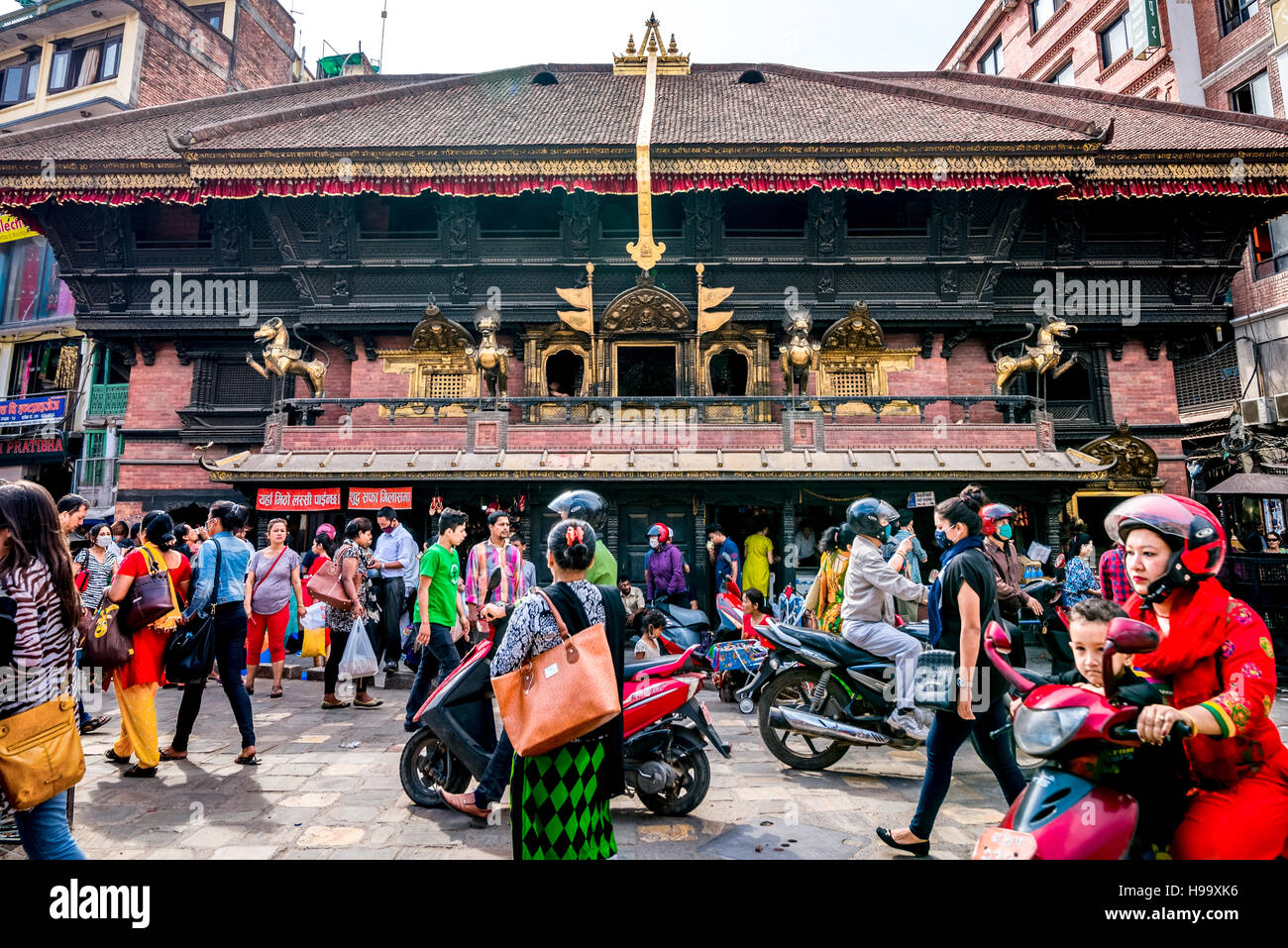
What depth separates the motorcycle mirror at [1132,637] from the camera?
2.02 m

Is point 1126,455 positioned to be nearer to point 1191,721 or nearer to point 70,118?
point 1191,721

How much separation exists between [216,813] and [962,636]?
4.63m

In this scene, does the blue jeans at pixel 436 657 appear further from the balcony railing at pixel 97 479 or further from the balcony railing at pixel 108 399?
the balcony railing at pixel 108 399

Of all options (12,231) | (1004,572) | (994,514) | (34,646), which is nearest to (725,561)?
(1004,572)

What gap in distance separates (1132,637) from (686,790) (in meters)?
2.97

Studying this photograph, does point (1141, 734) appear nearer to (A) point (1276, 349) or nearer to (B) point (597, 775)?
(B) point (597, 775)

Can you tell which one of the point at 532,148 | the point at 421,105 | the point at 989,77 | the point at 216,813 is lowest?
the point at 216,813

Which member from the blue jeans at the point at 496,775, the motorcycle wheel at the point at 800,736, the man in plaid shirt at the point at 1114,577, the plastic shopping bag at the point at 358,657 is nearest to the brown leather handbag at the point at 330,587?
the plastic shopping bag at the point at 358,657

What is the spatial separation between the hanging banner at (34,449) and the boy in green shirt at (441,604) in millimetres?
18862

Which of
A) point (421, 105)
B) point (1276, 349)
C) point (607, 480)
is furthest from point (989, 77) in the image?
point (607, 480)

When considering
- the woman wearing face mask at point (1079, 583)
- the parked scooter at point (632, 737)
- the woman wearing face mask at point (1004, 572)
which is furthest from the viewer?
the woman wearing face mask at point (1079, 583)

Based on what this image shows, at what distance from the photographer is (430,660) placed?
566cm

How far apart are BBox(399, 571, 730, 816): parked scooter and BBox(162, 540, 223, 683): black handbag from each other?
1.95 metres

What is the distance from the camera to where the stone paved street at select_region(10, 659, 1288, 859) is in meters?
3.65
